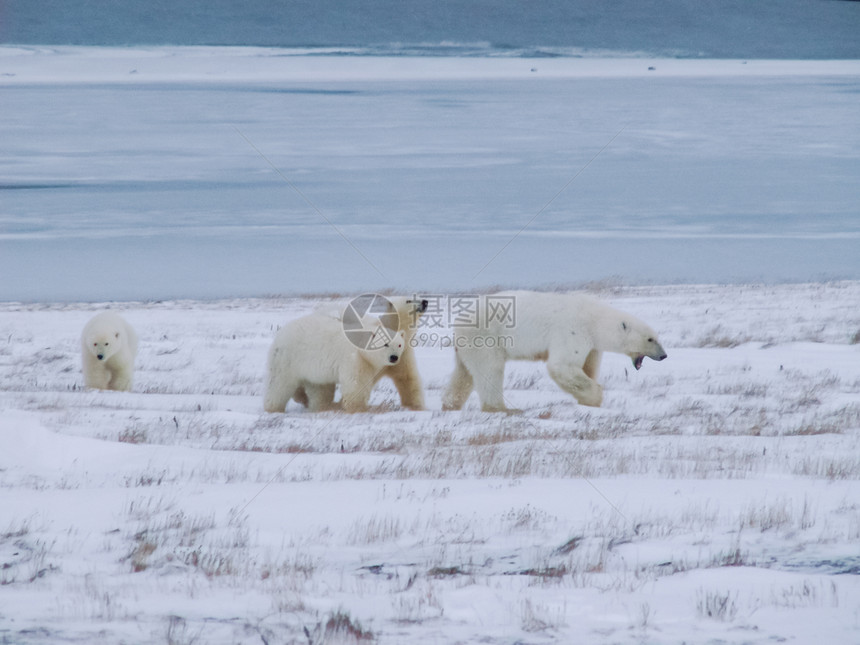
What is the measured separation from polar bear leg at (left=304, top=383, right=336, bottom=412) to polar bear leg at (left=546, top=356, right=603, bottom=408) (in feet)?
7.63

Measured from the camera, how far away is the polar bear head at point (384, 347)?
362 inches

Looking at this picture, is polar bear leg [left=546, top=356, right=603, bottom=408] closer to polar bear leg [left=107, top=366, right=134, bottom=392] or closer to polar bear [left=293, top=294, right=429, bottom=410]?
polar bear [left=293, top=294, right=429, bottom=410]

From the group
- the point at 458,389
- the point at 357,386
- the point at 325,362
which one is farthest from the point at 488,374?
the point at 325,362

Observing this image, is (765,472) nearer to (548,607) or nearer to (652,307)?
(548,607)

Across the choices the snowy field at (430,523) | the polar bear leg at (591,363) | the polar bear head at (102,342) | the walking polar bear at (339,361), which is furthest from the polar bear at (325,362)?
the polar bear head at (102,342)

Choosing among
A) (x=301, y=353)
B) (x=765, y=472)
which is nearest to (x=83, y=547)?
(x=765, y=472)

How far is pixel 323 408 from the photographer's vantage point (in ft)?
34.1

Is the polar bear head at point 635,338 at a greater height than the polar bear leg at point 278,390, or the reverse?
the polar bear head at point 635,338

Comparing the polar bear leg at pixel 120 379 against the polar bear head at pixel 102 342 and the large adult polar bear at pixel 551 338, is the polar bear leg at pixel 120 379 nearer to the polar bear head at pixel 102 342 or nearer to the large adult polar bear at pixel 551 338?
the polar bear head at pixel 102 342

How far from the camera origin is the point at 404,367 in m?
9.67

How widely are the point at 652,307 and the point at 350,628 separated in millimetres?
18311

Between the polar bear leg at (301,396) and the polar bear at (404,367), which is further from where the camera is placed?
the polar bear leg at (301,396)

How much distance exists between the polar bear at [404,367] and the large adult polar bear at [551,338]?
582 mm

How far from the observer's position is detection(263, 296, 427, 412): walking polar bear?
9.26 m
